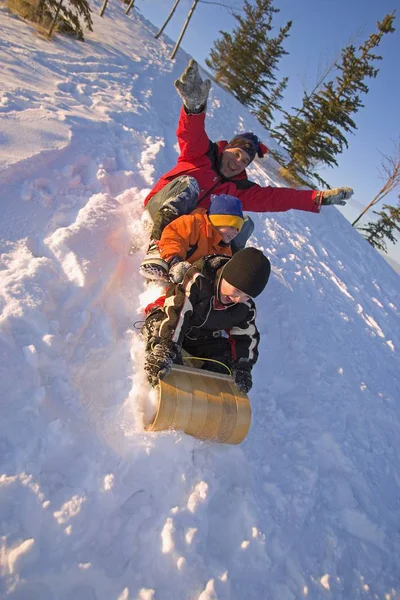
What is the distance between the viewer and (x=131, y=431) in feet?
7.59

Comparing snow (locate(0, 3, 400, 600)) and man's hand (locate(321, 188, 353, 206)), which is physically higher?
man's hand (locate(321, 188, 353, 206))

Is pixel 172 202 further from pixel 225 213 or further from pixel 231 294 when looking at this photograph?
pixel 231 294

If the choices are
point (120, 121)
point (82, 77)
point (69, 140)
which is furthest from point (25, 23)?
point (69, 140)

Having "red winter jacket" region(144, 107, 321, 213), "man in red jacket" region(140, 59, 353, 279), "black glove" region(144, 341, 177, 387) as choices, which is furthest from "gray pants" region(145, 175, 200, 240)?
"black glove" region(144, 341, 177, 387)

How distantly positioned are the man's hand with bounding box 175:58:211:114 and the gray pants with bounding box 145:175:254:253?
0.70 m

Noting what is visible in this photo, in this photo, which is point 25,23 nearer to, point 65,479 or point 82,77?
point 82,77

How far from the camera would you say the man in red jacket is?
11.1ft

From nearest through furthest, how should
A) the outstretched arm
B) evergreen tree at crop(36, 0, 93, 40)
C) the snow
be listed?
the snow < the outstretched arm < evergreen tree at crop(36, 0, 93, 40)

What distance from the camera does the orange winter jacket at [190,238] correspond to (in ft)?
10.2

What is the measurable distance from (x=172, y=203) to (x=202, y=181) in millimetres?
812

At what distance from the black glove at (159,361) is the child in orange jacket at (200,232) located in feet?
2.42

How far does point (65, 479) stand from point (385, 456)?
310 cm

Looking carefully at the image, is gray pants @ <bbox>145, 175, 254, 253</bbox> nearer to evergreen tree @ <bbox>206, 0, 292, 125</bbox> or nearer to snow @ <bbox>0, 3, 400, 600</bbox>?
snow @ <bbox>0, 3, 400, 600</bbox>

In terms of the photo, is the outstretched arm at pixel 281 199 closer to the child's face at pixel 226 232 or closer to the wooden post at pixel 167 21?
the child's face at pixel 226 232
